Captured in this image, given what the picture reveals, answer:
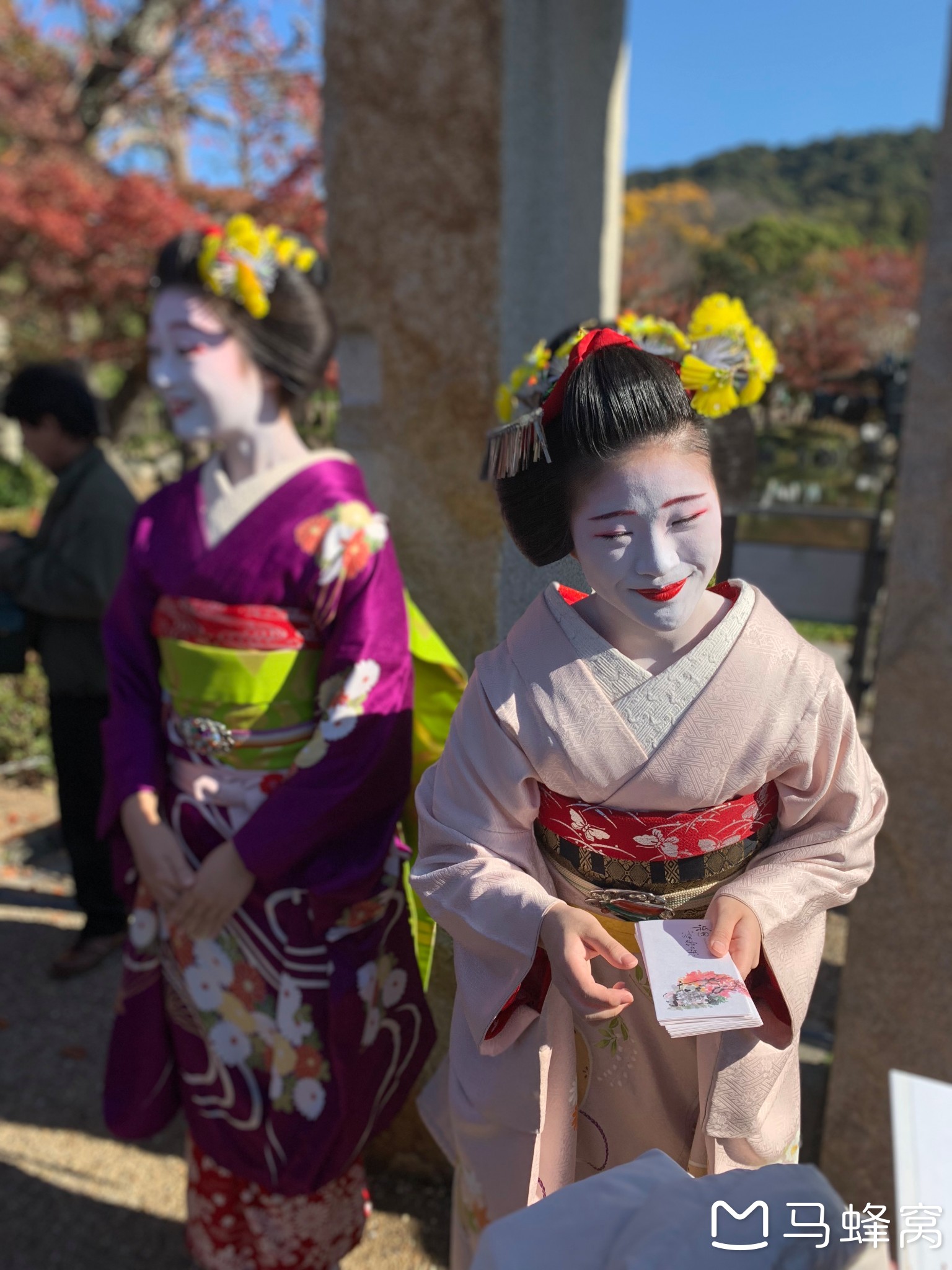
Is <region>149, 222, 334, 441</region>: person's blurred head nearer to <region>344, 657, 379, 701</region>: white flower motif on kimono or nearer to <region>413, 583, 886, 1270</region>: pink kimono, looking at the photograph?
<region>344, 657, 379, 701</region>: white flower motif on kimono

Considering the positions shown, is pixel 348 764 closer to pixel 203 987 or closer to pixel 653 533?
pixel 203 987

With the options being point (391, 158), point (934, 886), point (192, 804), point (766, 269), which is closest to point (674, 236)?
point (766, 269)

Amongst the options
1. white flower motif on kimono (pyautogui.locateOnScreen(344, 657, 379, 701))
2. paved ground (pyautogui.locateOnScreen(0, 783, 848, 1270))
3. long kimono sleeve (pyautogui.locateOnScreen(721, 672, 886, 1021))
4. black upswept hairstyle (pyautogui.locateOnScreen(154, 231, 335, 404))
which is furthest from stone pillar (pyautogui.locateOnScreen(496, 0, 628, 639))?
paved ground (pyautogui.locateOnScreen(0, 783, 848, 1270))

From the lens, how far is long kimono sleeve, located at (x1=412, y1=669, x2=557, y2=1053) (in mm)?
1132

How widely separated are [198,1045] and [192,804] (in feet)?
1.73

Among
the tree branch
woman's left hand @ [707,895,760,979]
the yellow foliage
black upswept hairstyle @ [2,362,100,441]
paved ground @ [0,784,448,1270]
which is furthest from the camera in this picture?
the tree branch

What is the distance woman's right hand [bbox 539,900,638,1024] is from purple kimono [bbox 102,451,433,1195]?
713mm

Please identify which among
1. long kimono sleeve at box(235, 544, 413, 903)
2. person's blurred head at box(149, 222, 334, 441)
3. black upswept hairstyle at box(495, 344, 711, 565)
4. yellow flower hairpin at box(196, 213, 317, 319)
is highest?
yellow flower hairpin at box(196, 213, 317, 319)

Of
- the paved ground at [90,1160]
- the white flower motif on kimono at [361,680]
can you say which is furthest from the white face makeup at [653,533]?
the paved ground at [90,1160]

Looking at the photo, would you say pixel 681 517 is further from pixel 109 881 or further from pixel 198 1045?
pixel 109 881

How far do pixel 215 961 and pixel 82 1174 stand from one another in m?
1.09

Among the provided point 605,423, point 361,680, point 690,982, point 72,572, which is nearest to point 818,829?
point 690,982

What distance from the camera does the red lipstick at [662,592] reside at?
1082 millimetres

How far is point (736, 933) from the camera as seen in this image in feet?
3.49
